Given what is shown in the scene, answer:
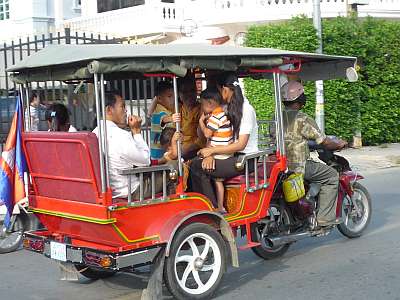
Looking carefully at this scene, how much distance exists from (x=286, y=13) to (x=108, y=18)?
23.3 feet

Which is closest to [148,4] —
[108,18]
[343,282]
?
[108,18]

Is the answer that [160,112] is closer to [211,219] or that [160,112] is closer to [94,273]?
[211,219]

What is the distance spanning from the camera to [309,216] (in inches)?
265

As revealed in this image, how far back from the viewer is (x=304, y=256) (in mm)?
6801

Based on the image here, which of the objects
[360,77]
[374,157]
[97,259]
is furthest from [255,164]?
[360,77]

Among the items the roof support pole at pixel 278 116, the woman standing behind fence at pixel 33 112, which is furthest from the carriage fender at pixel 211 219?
the woman standing behind fence at pixel 33 112

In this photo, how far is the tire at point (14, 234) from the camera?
7.27m

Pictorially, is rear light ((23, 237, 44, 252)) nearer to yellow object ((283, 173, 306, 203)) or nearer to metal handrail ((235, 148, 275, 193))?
metal handrail ((235, 148, 275, 193))

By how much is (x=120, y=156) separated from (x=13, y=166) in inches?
44.4

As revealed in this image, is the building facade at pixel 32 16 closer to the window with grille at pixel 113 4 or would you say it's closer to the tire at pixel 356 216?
the window with grille at pixel 113 4

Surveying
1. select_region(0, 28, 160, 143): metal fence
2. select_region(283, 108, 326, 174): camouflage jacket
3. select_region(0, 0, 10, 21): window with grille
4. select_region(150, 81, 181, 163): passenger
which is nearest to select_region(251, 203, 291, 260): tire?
select_region(283, 108, 326, 174): camouflage jacket

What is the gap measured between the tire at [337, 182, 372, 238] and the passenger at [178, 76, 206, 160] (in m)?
1.93

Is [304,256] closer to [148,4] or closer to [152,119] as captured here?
[152,119]

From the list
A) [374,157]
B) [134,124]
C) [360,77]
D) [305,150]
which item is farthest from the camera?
[360,77]
